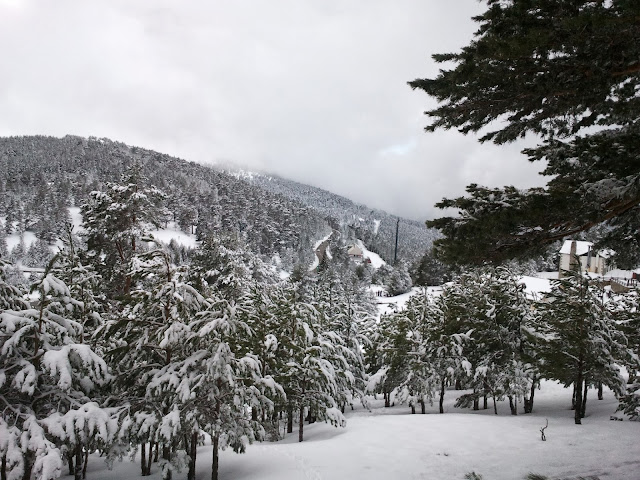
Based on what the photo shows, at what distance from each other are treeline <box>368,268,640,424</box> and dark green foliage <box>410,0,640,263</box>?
10.7 metres

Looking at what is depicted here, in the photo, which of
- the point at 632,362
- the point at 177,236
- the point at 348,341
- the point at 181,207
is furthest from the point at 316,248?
the point at 632,362

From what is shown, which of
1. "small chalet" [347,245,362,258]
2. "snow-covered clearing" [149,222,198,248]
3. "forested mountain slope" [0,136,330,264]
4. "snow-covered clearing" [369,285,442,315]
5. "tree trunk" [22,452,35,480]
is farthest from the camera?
"small chalet" [347,245,362,258]

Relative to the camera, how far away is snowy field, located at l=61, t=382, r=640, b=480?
10.9 m

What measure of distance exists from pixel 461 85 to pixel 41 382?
10234 millimetres

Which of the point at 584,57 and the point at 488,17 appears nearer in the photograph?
the point at 584,57

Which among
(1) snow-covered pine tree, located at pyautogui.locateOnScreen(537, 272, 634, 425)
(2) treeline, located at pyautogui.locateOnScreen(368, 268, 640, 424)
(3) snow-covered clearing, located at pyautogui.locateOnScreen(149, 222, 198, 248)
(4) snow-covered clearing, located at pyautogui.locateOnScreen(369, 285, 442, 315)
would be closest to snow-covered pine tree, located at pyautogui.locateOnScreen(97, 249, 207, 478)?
(2) treeline, located at pyautogui.locateOnScreen(368, 268, 640, 424)

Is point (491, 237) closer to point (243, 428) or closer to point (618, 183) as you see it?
point (618, 183)

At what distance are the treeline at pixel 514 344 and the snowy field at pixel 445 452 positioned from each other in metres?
1.77

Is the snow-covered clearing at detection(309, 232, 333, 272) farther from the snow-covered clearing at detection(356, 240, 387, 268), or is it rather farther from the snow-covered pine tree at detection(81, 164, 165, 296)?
the snow-covered pine tree at detection(81, 164, 165, 296)

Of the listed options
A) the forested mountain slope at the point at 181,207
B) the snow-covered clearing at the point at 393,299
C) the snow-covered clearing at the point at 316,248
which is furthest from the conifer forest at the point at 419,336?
the snow-covered clearing at the point at 316,248

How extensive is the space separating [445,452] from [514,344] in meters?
8.55

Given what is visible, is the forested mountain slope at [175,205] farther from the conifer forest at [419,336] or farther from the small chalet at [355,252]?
the conifer forest at [419,336]

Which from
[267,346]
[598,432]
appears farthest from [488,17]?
[598,432]

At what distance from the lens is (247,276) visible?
3141 centimetres
